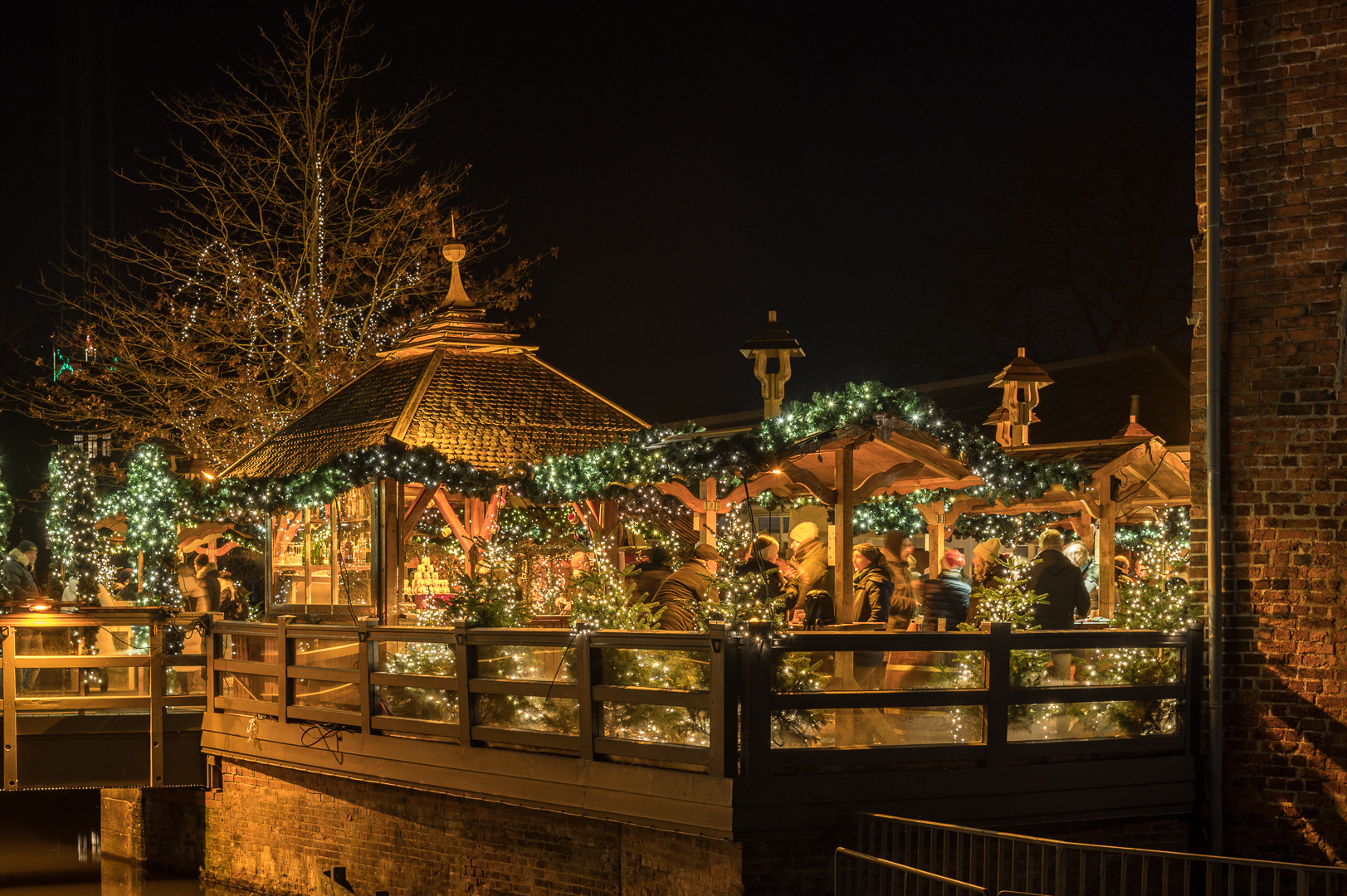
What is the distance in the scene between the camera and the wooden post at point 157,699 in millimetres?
12750

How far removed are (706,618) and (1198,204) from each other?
14.6ft

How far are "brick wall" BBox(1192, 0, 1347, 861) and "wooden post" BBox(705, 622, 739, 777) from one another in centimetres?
349

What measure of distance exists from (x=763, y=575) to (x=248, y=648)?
506 centimetres

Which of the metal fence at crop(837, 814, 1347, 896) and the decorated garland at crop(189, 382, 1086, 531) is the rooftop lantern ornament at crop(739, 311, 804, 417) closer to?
the decorated garland at crop(189, 382, 1086, 531)

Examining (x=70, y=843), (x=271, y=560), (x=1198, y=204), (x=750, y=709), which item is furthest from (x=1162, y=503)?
(x=70, y=843)

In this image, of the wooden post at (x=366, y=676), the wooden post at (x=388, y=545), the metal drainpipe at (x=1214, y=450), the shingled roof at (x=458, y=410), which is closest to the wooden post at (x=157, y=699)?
the wooden post at (x=388, y=545)

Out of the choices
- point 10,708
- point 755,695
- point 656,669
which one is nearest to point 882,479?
point 656,669

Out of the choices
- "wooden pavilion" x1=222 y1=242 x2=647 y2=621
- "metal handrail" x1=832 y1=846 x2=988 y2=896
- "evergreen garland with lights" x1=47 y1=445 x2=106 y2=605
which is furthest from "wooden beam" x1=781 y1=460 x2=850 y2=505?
"evergreen garland with lights" x1=47 y1=445 x2=106 y2=605

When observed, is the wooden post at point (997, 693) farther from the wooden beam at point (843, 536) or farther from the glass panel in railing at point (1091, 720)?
the wooden beam at point (843, 536)

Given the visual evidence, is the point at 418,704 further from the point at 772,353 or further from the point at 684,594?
the point at 772,353

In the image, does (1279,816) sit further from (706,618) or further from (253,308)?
(253,308)

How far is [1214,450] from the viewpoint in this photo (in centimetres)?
945

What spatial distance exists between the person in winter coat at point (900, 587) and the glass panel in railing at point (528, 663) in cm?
299

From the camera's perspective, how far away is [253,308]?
941 inches
